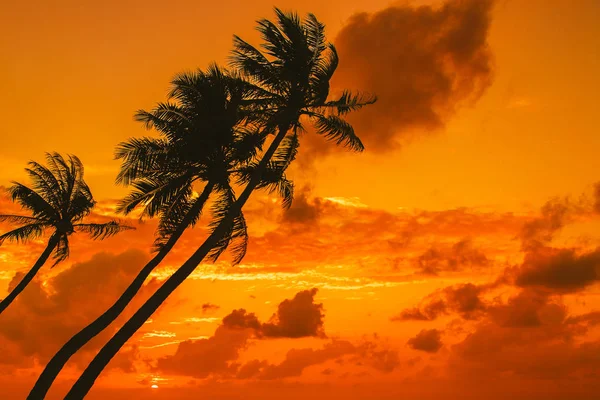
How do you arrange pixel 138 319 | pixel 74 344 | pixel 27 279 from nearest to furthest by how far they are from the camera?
pixel 138 319 < pixel 74 344 < pixel 27 279

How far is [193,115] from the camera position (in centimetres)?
2541

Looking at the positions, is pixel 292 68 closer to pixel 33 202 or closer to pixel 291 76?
pixel 291 76

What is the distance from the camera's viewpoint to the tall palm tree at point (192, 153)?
976 inches

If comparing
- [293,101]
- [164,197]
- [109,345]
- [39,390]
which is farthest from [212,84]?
[39,390]

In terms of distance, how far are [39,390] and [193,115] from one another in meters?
10.7

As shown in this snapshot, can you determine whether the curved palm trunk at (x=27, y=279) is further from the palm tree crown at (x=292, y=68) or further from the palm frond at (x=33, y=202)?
the palm tree crown at (x=292, y=68)

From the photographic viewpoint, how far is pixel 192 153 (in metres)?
25.2

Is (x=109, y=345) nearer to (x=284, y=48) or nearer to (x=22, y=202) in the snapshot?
(x=284, y=48)

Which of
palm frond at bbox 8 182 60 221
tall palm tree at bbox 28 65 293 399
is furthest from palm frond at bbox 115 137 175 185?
palm frond at bbox 8 182 60 221

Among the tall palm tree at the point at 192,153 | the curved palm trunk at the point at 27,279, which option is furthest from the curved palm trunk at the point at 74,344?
the curved palm trunk at the point at 27,279

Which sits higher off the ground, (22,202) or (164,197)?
(22,202)

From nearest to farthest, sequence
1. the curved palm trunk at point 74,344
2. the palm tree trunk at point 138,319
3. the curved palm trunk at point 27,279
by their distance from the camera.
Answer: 1. the palm tree trunk at point 138,319
2. the curved palm trunk at point 74,344
3. the curved palm trunk at point 27,279

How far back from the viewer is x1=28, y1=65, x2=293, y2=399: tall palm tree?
81.3 ft

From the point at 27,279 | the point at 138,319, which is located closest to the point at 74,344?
the point at 138,319
